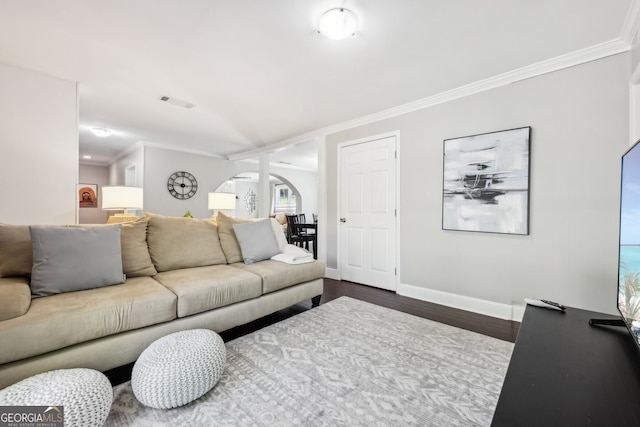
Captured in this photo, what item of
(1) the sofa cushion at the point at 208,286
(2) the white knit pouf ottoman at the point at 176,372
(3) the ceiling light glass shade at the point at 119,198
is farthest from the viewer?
(3) the ceiling light glass shade at the point at 119,198

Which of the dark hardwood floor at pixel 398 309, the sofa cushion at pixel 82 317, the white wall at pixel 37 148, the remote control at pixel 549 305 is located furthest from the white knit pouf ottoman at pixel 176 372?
the white wall at pixel 37 148

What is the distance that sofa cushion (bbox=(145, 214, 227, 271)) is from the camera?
2.41 meters

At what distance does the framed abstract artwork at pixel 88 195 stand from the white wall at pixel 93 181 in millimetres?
107

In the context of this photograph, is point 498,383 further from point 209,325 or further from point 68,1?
point 68,1

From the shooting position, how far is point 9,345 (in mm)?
1272

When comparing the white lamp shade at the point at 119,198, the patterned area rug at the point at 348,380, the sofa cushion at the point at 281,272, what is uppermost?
the white lamp shade at the point at 119,198

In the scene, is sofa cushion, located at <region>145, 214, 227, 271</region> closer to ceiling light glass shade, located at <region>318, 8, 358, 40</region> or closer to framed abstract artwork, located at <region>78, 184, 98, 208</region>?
ceiling light glass shade, located at <region>318, 8, 358, 40</region>

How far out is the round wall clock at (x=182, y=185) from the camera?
18.7ft

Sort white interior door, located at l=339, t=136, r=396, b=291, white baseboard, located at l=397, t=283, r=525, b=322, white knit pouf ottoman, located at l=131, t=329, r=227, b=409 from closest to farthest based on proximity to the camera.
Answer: white knit pouf ottoman, located at l=131, t=329, r=227, b=409
white baseboard, located at l=397, t=283, r=525, b=322
white interior door, located at l=339, t=136, r=396, b=291

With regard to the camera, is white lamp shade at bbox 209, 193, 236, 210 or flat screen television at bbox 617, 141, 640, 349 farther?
white lamp shade at bbox 209, 193, 236, 210

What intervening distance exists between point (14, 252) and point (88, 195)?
6803 mm

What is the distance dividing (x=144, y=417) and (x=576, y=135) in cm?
355

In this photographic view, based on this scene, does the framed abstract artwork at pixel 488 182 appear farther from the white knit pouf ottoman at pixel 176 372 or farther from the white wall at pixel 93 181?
the white wall at pixel 93 181

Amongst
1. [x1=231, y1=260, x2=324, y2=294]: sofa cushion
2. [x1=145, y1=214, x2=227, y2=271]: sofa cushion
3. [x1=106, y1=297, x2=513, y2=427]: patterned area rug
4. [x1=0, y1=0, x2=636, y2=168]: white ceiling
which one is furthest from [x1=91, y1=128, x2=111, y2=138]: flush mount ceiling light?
[x1=106, y1=297, x2=513, y2=427]: patterned area rug
